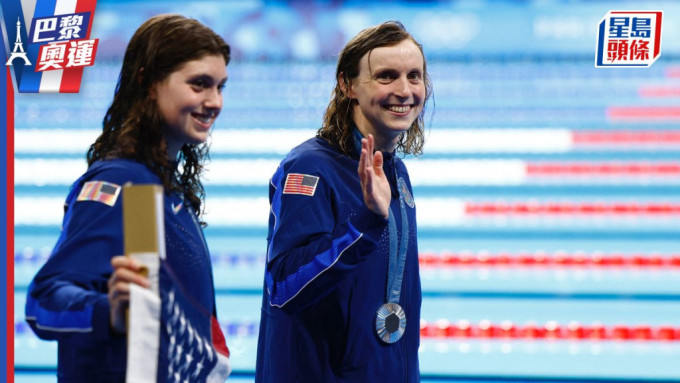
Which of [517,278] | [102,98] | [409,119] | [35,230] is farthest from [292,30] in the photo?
[409,119]

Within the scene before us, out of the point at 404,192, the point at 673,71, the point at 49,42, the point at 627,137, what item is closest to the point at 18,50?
the point at 49,42

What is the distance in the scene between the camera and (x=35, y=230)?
5.84 m

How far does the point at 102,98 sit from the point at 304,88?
1.72 meters

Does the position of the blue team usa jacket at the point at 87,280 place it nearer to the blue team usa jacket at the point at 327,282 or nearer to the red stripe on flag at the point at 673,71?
the blue team usa jacket at the point at 327,282

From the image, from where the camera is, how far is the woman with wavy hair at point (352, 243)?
171 centimetres

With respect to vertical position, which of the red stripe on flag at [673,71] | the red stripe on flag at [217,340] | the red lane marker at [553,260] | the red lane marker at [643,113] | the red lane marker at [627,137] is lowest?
the red stripe on flag at [217,340]

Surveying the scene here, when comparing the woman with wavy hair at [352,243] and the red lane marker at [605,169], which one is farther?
the red lane marker at [605,169]

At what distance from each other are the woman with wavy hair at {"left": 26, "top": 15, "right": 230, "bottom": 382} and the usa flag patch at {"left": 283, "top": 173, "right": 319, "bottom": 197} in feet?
0.93

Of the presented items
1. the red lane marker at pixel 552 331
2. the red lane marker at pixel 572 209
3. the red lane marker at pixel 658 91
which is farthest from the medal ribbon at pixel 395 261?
the red lane marker at pixel 658 91

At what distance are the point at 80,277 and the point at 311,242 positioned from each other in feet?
1.83

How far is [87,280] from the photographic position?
129 centimetres

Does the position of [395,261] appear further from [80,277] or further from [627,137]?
[627,137]

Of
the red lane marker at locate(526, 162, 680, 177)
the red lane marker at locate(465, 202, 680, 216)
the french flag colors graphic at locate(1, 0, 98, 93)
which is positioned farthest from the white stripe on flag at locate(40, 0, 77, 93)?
the red lane marker at locate(526, 162, 680, 177)

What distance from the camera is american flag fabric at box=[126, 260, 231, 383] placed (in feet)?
3.84
